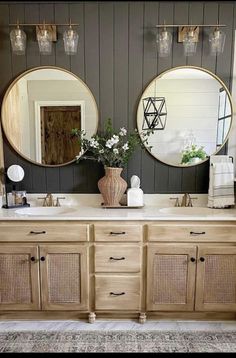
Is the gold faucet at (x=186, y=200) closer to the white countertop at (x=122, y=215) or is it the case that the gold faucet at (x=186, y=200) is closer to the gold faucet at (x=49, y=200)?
the white countertop at (x=122, y=215)

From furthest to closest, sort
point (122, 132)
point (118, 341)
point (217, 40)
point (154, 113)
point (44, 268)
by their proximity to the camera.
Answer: point (154, 113), point (122, 132), point (217, 40), point (44, 268), point (118, 341)

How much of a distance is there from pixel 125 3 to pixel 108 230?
5.93 ft

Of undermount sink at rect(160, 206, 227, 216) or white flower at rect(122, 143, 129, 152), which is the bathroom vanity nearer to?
undermount sink at rect(160, 206, 227, 216)

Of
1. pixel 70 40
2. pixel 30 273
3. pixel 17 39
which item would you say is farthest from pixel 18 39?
pixel 30 273

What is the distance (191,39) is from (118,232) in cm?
160

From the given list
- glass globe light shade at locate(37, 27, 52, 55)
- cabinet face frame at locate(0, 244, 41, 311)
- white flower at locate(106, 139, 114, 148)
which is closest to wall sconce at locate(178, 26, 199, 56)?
white flower at locate(106, 139, 114, 148)

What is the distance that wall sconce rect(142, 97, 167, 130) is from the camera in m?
2.45

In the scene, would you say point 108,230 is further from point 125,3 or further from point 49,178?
point 125,3

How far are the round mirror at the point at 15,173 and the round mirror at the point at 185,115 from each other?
1.06m

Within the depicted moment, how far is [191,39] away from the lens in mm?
2271

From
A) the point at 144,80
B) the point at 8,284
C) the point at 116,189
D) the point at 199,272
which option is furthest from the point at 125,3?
Answer: the point at 8,284

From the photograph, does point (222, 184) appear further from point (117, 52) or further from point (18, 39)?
point (18, 39)

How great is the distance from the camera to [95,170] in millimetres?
2533

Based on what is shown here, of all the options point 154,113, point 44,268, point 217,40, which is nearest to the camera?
point 44,268
